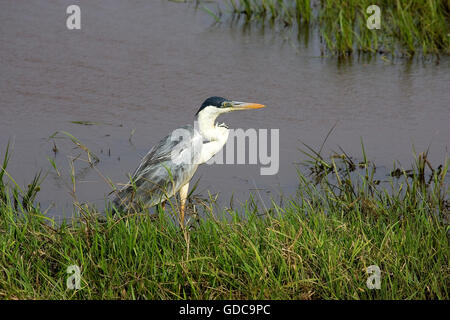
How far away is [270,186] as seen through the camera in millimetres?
5602

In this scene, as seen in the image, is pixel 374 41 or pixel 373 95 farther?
pixel 374 41

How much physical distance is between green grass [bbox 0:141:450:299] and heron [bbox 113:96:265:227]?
2.74 ft

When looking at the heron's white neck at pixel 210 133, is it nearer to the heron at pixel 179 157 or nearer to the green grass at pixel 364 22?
the heron at pixel 179 157

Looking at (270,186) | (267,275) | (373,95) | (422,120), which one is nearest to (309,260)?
(267,275)

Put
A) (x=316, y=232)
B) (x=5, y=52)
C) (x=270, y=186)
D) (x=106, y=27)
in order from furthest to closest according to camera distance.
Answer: (x=106, y=27)
(x=5, y=52)
(x=270, y=186)
(x=316, y=232)

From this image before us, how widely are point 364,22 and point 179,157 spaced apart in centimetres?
388

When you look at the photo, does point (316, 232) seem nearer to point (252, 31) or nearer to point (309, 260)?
point (309, 260)

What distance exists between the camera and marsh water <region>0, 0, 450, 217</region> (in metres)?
5.91

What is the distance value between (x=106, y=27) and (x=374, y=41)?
2.86 m

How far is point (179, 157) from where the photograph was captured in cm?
536

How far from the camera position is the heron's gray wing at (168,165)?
5227 millimetres

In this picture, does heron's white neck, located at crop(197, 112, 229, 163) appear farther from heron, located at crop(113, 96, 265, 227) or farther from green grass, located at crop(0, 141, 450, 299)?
green grass, located at crop(0, 141, 450, 299)

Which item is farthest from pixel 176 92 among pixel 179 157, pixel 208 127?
pixel 179 157

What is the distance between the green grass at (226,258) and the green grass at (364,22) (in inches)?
163
